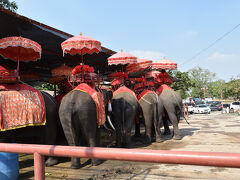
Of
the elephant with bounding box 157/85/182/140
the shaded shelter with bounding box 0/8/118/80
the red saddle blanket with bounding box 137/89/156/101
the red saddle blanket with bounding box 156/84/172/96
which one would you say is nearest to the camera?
the shaded shelter with bounding box 0/8/118/80

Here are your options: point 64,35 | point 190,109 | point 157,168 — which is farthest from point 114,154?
point 190,109

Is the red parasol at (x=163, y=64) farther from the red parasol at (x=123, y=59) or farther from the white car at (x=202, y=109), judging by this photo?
the white car at (x=202, y=109)

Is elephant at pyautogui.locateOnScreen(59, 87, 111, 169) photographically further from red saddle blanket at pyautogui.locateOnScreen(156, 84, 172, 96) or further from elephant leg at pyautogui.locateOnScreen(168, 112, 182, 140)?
red saddle blanket at pyautogui.locateOnScreen(156, 84, 172, 96)

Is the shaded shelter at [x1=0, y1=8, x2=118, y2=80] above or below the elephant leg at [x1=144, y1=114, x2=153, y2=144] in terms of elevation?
above

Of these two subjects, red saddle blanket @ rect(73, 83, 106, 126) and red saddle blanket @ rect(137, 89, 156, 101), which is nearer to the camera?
red saddle blanket @ rect(73, 83, 106, 126)

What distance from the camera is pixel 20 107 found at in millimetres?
4094

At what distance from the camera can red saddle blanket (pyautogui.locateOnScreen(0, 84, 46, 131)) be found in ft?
12.8

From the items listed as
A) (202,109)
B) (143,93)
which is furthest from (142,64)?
(202,109)

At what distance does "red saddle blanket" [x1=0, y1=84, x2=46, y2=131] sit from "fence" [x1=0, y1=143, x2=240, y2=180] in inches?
102

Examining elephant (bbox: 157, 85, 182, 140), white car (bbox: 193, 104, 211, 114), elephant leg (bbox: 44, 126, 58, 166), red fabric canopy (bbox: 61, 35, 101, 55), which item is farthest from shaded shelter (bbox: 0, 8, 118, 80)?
white car (bbox: 193, 104, 211, 114)

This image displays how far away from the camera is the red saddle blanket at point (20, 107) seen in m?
3.91

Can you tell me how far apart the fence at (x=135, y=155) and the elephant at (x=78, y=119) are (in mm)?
2638

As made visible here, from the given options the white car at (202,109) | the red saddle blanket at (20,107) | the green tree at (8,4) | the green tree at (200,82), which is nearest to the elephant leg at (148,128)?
the red saddle blanket at (20,107)

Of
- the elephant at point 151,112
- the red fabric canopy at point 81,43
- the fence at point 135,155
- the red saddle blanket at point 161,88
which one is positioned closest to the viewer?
the fence at point 135,155
